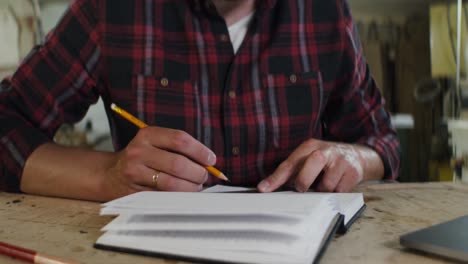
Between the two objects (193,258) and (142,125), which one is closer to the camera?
(193,258)

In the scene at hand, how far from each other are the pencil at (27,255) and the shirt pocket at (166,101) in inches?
19.3

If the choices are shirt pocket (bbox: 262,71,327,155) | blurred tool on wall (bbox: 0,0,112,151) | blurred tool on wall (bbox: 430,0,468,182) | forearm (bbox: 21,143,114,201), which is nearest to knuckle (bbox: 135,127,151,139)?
forearm (bbox: 21,143,114,201)

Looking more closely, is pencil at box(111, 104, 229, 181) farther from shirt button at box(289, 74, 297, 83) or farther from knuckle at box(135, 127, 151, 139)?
shirt button at box(289, 74, 297, 83)

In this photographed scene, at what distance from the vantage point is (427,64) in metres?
3.20

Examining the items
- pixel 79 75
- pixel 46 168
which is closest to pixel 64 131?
pixel 79 75

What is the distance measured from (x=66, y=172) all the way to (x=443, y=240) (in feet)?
1.83

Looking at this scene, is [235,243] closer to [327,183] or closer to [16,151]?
[327,183]

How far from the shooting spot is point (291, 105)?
988 mm

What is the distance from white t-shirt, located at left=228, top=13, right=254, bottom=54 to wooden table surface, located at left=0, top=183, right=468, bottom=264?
1.29 ft

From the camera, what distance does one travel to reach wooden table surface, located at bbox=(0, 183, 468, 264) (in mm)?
474

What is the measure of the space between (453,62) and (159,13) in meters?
2.29

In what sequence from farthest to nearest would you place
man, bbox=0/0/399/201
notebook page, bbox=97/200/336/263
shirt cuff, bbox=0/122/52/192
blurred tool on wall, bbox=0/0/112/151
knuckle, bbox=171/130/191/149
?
blurred tool on wall, bbox=0/0/112/151 → man, bbox=0/0/399/201 → shirt cuff, bbox=0/122/52/192 → knuckle, bbox=171/130/191/149 → notebook page, bbox=97/200/336/263

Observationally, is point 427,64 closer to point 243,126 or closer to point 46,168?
point 243,126

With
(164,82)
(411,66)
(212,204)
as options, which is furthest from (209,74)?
(411,66)
